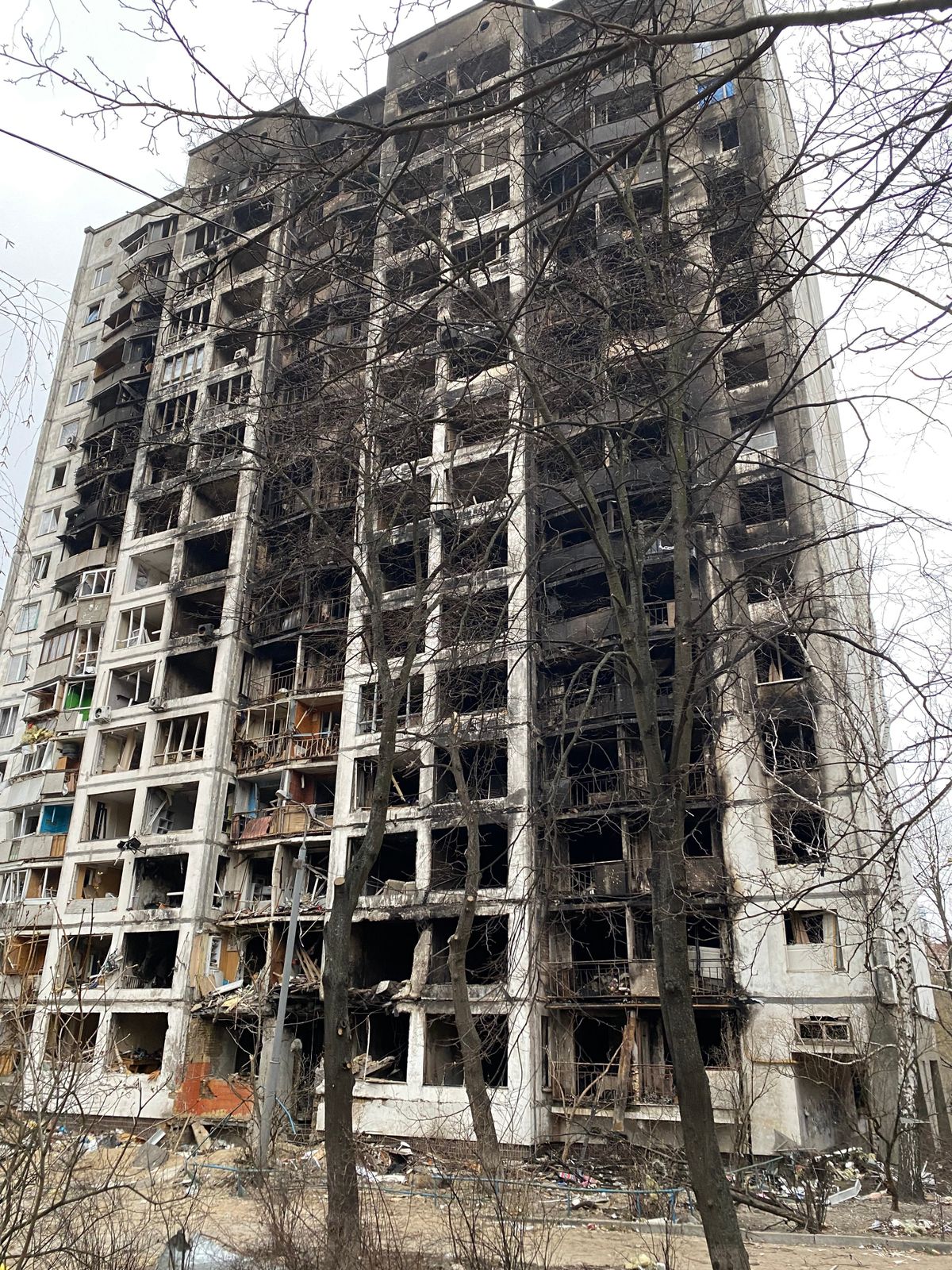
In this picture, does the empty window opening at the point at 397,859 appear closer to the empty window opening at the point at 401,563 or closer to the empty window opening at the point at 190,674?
the empty window opening at the point at 401,563

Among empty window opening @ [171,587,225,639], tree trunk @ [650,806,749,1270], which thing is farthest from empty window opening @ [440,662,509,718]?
tree trunk @ [650,806,749,1270]

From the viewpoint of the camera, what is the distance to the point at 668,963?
679cm

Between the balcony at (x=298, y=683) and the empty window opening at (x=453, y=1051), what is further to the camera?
the balcony at (x=298, y=683)

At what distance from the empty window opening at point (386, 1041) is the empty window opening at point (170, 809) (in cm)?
1012

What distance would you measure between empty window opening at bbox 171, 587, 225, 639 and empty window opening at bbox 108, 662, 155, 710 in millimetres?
1992

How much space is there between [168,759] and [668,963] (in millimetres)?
33598

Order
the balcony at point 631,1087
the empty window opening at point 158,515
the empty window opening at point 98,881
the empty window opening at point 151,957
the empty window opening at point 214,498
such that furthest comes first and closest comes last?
the empty window opening at point 158,515
the empty window opening at point 214,498
the empty window opening at point 98,881
the empty window opening at point 151,957
the balcony at point 631,1087

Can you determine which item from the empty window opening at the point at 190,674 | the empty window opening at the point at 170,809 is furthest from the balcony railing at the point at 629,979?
the empty window opening at the point at 190,674

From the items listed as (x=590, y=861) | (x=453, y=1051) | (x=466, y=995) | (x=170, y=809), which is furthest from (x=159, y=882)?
(x=466, y=995)

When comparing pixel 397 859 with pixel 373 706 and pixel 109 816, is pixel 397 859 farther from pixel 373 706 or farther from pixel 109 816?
pixel 109 816

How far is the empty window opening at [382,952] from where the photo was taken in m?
31.3

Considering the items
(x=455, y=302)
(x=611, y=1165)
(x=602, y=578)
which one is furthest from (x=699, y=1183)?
(x=602, y=578)

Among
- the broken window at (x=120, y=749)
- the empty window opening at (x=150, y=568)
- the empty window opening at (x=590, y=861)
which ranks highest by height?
the empty window opening at (x=150, y=568)

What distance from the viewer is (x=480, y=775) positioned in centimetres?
3153
